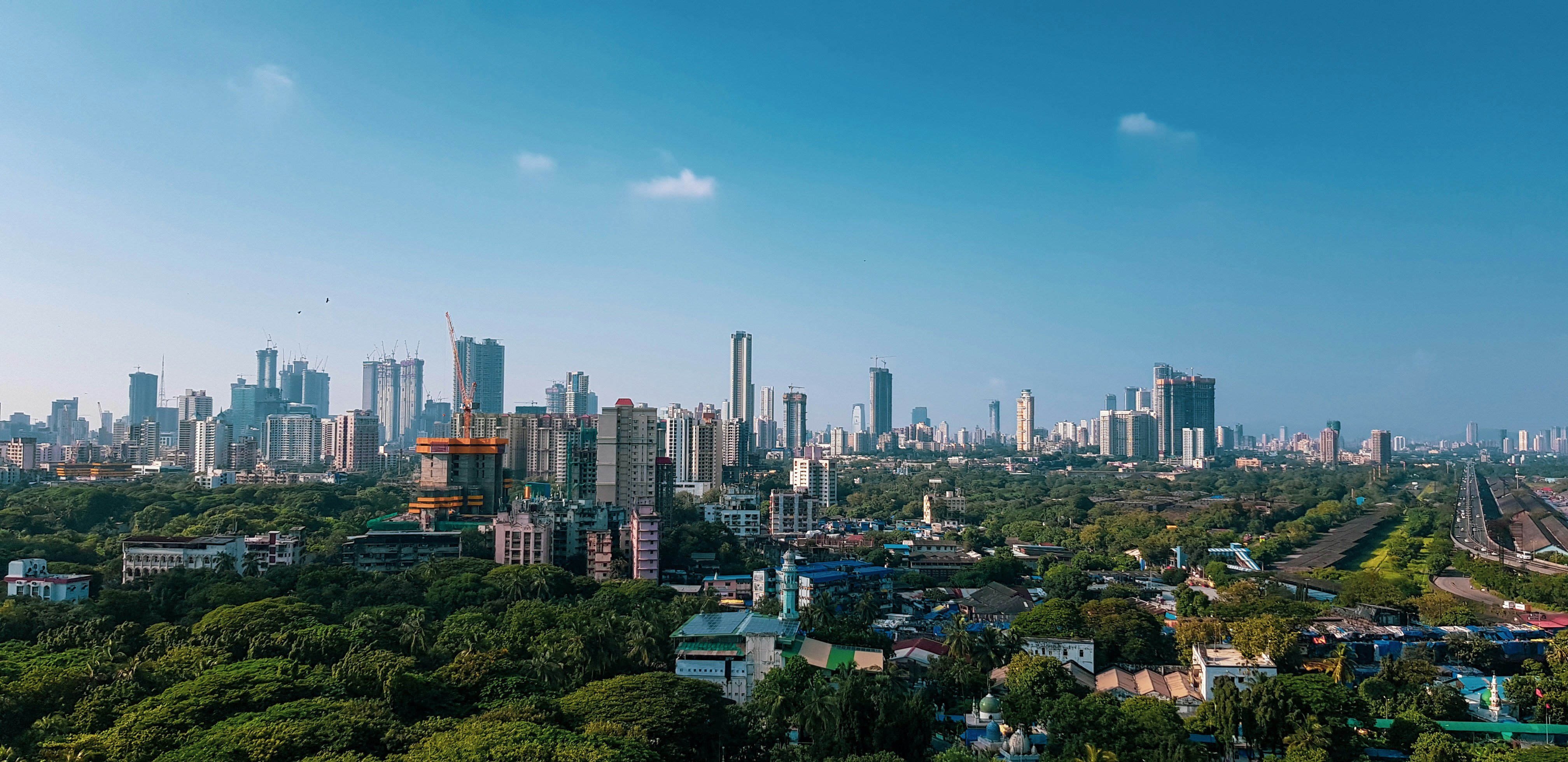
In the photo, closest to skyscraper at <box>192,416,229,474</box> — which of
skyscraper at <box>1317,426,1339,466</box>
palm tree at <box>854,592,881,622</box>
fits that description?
palm tree at <box>854,592,881,622</box>

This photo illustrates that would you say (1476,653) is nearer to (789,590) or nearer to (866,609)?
(866,609)

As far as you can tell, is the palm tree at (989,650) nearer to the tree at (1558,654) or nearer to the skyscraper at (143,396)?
the tree at (1558,654)

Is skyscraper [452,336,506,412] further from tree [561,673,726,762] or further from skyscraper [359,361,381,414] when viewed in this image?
tree [561,673,726,762]

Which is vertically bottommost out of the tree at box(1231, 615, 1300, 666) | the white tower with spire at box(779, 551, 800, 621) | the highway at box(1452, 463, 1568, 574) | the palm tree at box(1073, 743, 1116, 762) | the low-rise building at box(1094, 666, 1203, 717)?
the low-rise building at box(1094, 666, 1203, 717)

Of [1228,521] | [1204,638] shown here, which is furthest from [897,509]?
[1204,638]

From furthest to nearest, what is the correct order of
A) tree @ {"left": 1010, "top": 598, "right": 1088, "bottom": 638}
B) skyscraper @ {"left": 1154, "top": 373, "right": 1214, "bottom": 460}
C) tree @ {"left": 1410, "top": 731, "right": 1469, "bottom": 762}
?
skyscraper @ {"left": 1154, "top": 373, "right": 1214, "bottom": 460}
tree @ {"left": 1010, "top": 598, "right": 1088, "bottom": 638}
tree @ {"left": 1410, "top": 731, "right": 1469, "bottom": 762}

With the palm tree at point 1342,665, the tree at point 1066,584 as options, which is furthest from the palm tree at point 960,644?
the tree at point 1066,584

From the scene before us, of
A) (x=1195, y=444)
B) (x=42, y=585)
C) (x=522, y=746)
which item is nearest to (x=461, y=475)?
(x=42, y=585)
